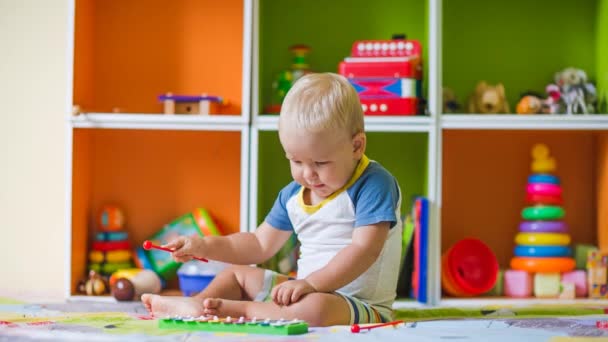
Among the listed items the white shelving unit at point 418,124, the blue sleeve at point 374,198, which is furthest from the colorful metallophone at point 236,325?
the white shelving unit at point 418,124

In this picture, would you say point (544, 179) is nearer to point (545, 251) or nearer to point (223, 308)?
point (545, 251)

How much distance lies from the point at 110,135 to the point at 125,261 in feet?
1.24

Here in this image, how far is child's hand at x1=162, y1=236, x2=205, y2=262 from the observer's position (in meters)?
1.47

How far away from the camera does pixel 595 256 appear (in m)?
2.21

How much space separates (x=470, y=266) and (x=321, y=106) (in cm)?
100

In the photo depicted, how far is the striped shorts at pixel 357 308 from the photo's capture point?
142 cm

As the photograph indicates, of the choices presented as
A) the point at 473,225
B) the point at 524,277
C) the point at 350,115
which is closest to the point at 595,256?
the point at 524,277

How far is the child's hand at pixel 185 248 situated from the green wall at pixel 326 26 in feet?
3.29

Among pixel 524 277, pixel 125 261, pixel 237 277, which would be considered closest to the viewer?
pixel 237 277

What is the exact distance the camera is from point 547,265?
86.3 inches

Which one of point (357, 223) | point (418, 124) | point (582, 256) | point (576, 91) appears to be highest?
point (576, 91)

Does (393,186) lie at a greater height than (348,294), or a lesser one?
greater

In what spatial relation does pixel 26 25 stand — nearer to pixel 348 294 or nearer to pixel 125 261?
pixel 125 261

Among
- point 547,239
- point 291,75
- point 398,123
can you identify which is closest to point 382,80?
point 398,123
